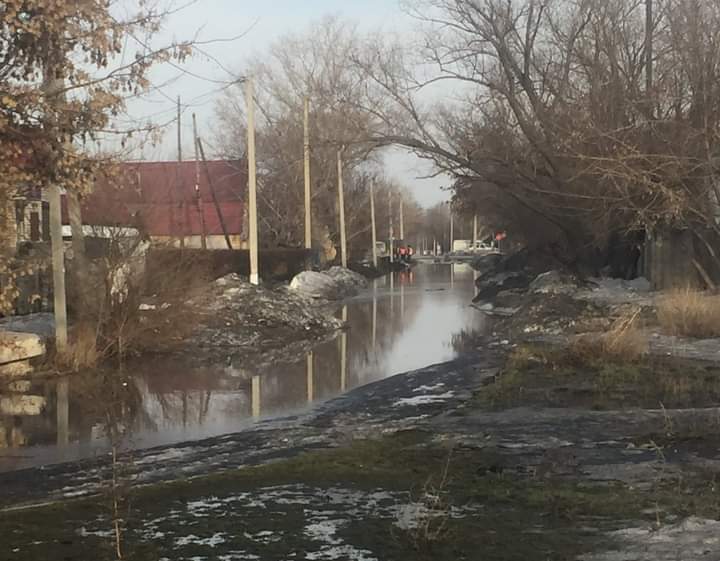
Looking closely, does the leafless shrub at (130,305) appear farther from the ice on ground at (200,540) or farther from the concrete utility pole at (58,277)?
the ice on ground at (200,540)

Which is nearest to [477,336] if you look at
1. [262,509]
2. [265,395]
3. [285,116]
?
[265,395]

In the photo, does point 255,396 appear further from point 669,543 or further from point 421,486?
point 669,543

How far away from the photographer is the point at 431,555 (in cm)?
549

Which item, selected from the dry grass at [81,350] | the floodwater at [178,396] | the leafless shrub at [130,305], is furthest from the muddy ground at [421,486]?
the leafless shrub at [130,305]

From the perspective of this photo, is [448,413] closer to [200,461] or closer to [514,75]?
[200,461]

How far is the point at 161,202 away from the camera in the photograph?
29891 millimetres

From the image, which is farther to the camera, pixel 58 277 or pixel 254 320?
pixel 254 320

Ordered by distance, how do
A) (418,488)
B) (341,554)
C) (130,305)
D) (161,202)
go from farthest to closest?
(161,202)
(130,305)
(418,488)
(341,554)

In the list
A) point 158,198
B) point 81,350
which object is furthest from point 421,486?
point 158,198

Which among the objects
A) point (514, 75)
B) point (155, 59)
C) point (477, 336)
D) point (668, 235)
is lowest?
point (477, 336)

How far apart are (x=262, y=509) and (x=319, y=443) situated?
10.0ft

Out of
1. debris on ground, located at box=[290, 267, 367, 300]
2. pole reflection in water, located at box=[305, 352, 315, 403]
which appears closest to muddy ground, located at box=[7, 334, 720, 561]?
pole reflection in water, located at box=[305, 352, 315, 403]

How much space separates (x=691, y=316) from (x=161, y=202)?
17.8 metres

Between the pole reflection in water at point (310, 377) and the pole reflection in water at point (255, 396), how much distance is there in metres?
0.78
